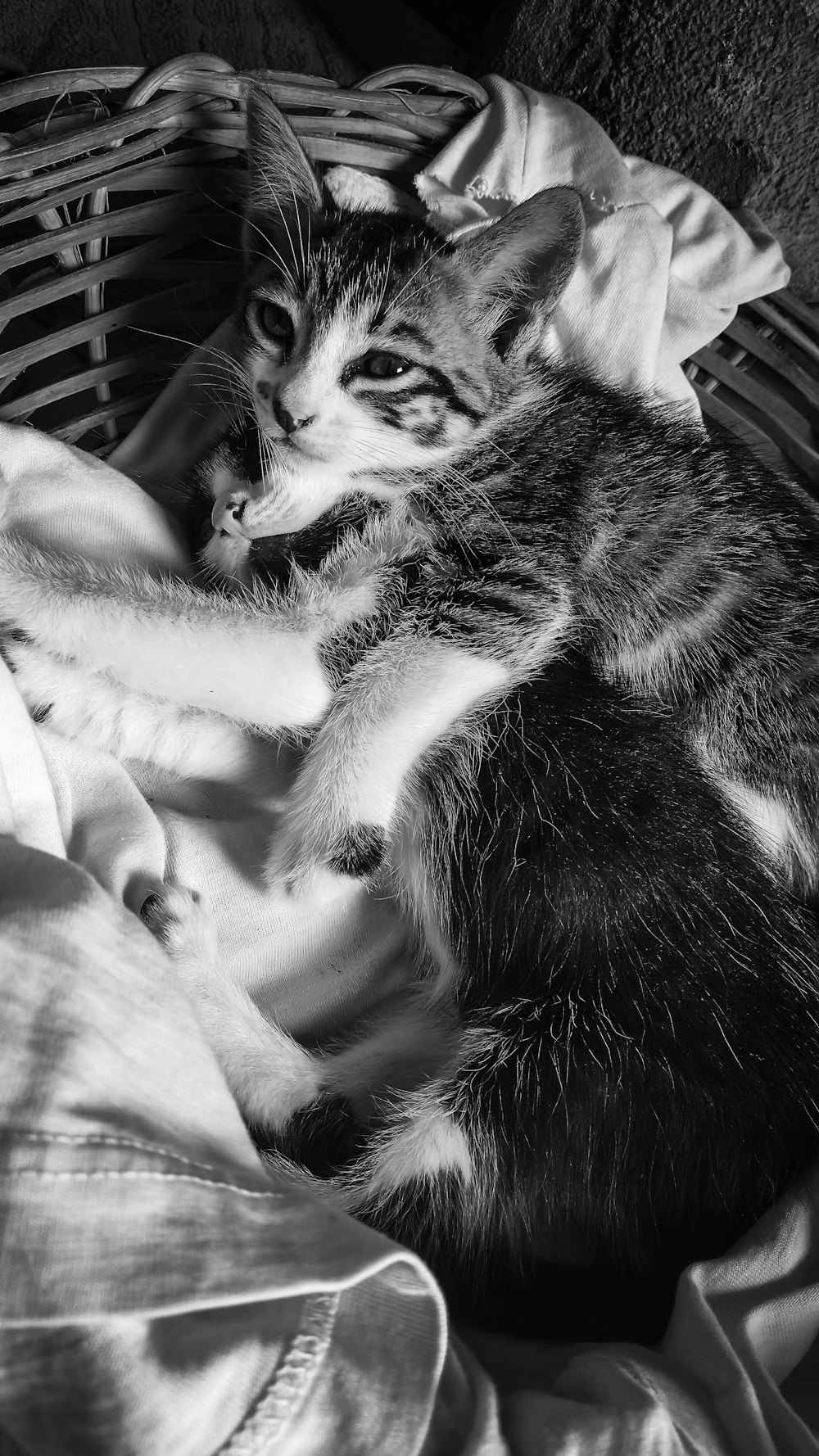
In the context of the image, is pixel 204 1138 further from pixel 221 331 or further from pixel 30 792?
pixel 221 331

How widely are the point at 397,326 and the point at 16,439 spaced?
53 centimetres

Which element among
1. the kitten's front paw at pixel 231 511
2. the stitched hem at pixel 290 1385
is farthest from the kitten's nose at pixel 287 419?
the stitched hem at pixel 290 1385

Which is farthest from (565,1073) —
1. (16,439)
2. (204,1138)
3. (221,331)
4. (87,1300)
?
(221,331)

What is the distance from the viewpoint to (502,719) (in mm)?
1319

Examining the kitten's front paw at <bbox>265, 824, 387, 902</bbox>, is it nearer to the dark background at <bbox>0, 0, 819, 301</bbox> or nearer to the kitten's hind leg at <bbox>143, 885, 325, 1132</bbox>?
the kitten's hind leg at <bbox>143, 885, 325, 1132</bbox>

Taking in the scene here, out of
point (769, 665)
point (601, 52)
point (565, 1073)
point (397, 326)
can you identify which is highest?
point (601, 52)

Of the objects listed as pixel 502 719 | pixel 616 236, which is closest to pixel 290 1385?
pixel 502 719

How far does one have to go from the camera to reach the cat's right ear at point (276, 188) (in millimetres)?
1280

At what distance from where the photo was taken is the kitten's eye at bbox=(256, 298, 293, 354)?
4.33 feet

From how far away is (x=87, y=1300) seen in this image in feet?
2.25

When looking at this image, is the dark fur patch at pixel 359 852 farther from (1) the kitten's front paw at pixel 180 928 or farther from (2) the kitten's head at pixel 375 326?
(2) the kitten's head at pixel 375 326

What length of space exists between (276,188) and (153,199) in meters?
0.23

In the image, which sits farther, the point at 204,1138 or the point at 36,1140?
→ the point at 204,1138

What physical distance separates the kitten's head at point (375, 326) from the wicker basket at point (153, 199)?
0.12 m
